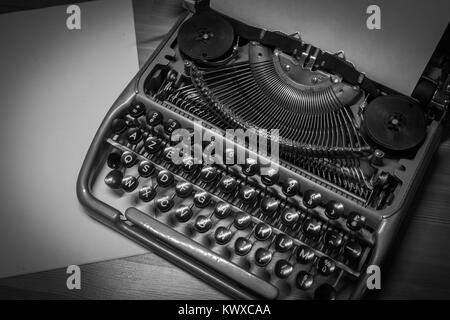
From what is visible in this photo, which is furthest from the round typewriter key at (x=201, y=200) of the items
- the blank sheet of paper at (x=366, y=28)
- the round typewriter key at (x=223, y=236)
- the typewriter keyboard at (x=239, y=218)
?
the blank sheet of paper at (x=366, y=28)

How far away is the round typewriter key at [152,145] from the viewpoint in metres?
1.65

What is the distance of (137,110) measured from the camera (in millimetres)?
1676

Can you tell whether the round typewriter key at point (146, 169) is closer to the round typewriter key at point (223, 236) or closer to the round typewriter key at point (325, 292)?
the round typewriter key at point (223, 236)

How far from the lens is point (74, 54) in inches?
83.1

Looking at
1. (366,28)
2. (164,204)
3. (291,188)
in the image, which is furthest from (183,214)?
(366,28)

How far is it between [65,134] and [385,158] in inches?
51.4

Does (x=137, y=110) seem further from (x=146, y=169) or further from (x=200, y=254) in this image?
(x=200, y=254)

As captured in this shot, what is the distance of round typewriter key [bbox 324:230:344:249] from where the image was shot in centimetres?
152

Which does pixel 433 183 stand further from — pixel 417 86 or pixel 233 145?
pixel 233 145

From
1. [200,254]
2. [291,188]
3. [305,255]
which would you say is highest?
[291,188]

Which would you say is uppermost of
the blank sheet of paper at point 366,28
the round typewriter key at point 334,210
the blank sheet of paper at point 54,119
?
the blank sheet of paper at point 366,28

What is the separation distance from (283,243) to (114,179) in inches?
26.0

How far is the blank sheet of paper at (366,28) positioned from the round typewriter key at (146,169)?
2.02 feet

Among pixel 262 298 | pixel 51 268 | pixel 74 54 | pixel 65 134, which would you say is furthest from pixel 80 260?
pixel 74 54
